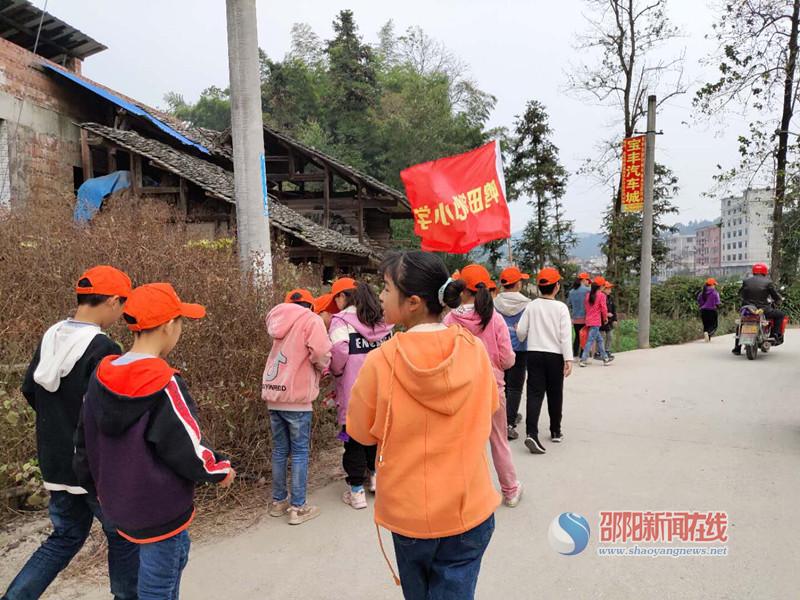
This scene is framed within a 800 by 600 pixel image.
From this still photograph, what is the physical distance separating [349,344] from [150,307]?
2019mm

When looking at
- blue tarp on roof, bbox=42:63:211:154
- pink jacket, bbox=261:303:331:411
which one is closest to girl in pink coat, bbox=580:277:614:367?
pink jacket, bbox=261:303:331:411

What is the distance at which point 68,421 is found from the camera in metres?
2.54

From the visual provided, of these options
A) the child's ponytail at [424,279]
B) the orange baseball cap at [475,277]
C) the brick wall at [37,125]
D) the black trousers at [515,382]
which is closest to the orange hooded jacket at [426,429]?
the child's ponytail at [424,279]

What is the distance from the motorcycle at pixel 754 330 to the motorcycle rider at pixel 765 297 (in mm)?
47

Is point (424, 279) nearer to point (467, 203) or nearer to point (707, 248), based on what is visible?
point (467, 203)

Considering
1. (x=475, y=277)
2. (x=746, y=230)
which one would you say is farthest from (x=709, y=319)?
(x=746, y=230)

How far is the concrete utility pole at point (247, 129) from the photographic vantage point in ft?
21.4

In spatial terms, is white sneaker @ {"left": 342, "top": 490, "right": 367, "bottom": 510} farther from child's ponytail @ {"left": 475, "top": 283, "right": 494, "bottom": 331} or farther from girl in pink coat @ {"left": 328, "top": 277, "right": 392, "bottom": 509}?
child's ponytail @ {"left": 475, "top": 283, "right": 494, "bottom": 331}

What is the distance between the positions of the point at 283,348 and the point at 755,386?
Answer: 22.7 ft

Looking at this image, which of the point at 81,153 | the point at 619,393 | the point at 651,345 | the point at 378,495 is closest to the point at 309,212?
the point at 81,153

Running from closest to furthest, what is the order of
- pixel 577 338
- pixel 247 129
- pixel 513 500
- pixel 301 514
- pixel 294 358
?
pixel 294 358 → pixel 301 514 → pixel 513 500 → pixel 247 129 → pixel 577 338

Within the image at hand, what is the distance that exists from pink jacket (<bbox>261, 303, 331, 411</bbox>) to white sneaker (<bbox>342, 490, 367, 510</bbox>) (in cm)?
83

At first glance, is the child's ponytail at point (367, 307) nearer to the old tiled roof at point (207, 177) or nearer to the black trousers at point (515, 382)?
the black trousers at point (515, 382)

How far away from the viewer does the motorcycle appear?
9.48 meters
